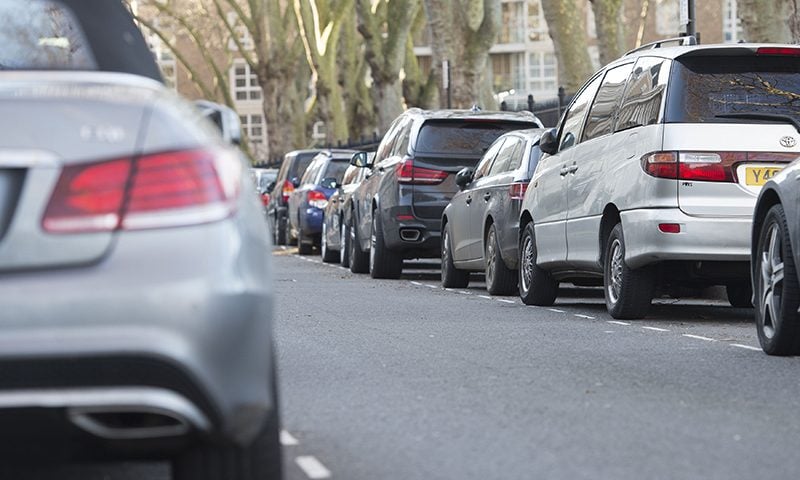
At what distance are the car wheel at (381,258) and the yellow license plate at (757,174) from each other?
8430mm

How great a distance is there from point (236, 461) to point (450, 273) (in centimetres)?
1332

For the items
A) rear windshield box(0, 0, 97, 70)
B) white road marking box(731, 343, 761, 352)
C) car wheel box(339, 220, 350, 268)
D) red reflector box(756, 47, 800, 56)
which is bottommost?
car wheel box(339, 220, 350, 268)

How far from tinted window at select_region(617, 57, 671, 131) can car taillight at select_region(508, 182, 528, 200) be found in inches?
118

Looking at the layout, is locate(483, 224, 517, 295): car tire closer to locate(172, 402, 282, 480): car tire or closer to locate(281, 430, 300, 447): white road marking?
locate(281, 430, 300, 447): white road marking

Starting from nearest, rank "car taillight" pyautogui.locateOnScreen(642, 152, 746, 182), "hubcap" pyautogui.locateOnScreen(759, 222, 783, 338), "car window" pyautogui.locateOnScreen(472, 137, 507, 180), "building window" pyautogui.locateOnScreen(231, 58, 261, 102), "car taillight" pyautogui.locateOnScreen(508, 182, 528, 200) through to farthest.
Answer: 1. "hubcap" pyautogui.locateOnScreen(759, 222, 783, 338)
2. "car taillight" pyautogui.locateOnScreen(642, 152, 746, 182)
3. "car taillight" pyautogui.locateOnScreen(508, 182, 528, 200)
4. "car window" pyautogui.locateOnScreen(472, 137, 507, 180)
5. "building window" pyautogui.locateOnScreen(231, 58, 261, 102)

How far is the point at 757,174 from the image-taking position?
11.8 metres

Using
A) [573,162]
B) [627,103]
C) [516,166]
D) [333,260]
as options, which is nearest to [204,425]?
[627,103]

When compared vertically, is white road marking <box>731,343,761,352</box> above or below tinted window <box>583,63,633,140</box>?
below

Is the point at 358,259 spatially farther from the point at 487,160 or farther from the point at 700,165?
the point at 700,165

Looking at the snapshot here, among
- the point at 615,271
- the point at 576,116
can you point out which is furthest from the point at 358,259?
the point at 615,271

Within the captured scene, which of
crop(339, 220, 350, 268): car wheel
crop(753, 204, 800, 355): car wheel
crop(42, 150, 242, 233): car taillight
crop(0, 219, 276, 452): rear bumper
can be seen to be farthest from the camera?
crop(339, 220, 350, 268): car wheel

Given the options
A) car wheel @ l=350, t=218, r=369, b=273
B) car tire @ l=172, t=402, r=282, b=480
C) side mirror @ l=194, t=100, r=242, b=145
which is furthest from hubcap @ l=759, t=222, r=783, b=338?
car wheel @ l=350, t=218, r=369, b=273

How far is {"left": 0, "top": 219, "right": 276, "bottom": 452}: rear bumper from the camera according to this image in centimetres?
429

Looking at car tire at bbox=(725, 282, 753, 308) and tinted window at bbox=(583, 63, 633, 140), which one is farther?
car tire at bbox=(725, 282, 753, 308)
